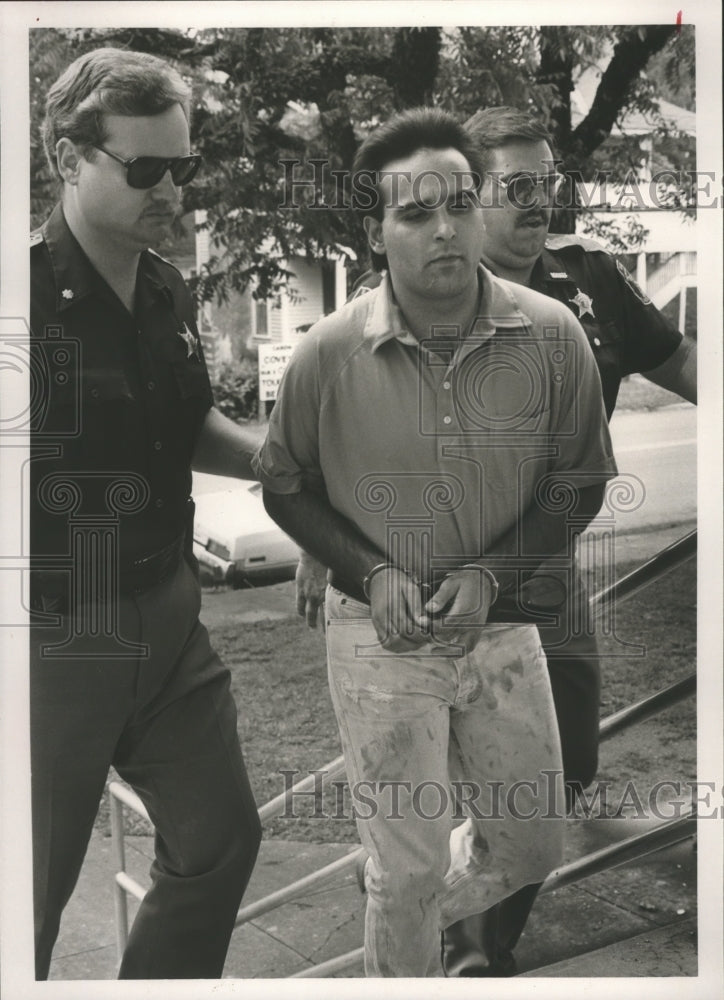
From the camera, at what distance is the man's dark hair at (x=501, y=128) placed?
310cm

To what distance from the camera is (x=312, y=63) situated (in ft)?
10.4

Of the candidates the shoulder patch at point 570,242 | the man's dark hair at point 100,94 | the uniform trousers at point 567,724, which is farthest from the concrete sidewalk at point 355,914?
the man's dark hair at point 100,94

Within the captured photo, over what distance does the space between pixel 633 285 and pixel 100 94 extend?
1197mm

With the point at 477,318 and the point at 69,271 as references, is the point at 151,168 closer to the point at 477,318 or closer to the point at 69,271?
the point at 69,271

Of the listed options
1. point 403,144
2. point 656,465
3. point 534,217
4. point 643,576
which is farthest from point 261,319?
point 643,576

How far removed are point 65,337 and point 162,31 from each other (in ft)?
2.18

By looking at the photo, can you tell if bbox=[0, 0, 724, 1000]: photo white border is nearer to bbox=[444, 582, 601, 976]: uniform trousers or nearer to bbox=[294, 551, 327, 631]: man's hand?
bbox=[444, 582, 601, 976]: uniform trousers

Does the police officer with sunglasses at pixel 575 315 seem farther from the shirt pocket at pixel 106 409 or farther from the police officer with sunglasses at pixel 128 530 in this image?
the shirt pocket at pixel 106 409

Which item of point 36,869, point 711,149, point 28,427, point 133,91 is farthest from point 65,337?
point 711,149

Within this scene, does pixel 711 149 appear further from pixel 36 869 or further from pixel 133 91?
pixel 36 869

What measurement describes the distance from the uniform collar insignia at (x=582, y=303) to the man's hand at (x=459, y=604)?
63 centimetres

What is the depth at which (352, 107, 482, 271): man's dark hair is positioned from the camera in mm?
2973

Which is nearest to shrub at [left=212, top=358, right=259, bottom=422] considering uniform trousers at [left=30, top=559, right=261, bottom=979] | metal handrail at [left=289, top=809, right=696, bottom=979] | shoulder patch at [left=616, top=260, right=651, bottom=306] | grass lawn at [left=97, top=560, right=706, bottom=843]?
uniform trousers at [left=30, top=559, right=261, bottom=979]

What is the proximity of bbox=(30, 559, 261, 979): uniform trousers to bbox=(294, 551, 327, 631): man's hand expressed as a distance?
22 centimetres
